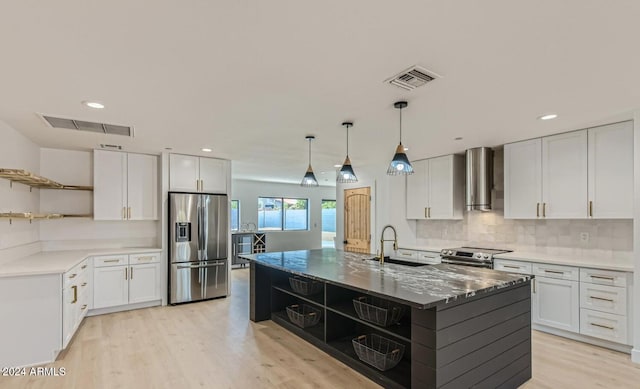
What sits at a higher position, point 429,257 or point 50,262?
point 50,262

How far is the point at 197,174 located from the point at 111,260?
172cm

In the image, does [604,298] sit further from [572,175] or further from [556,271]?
[572,175]

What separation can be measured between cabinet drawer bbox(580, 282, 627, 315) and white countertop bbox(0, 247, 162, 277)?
531 cm

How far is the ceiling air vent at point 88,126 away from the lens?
10.8 ft

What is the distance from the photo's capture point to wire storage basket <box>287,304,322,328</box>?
3.62m

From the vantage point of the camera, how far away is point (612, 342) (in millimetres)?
3369

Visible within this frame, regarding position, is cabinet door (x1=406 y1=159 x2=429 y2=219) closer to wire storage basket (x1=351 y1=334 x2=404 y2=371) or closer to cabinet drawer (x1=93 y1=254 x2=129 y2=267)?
wire storage basket (x1=351 y1=334 x2=404 y2=371)

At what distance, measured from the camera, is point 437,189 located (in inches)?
209

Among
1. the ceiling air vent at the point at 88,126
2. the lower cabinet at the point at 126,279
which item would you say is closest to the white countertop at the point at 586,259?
the ceiling air vent at the point at 88,126

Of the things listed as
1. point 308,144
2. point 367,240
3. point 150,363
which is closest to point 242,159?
point 308,144

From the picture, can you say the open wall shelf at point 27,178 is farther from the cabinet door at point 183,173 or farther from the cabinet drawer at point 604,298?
the cabinet drawer at point 604,298

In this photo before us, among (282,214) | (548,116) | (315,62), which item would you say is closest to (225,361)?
(315,62)

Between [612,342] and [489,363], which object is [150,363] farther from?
[612,342]

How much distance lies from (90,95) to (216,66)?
1262 millimetres
